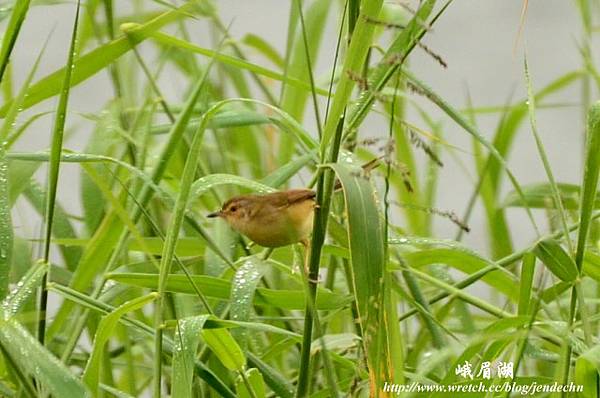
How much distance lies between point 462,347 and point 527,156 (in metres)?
2.93

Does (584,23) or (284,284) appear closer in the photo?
(284,284)

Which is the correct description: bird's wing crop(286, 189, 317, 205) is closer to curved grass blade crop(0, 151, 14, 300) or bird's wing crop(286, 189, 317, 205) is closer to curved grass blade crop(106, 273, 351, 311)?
curved grass blade crop(106, 273, 351, 311)

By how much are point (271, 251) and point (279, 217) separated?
13 cm

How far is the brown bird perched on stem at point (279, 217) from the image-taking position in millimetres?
1499

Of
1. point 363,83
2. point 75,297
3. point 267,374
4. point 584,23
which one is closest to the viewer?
point 363,83

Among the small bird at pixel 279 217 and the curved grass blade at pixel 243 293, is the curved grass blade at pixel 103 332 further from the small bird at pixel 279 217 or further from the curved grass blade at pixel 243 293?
the small bird at pixel 279 217

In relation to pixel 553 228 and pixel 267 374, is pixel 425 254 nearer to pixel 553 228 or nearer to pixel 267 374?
pixel 553 228

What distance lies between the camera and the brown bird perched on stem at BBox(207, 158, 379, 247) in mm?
1499

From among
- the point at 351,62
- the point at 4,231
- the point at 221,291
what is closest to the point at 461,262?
the point at 221,291

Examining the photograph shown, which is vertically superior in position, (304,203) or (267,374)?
(304,203)

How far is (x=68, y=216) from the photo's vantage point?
2.03m

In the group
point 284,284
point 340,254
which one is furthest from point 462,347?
point 284,284

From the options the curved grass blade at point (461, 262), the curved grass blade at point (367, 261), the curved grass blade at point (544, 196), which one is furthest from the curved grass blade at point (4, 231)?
the curved grass blade at point (544, 196)

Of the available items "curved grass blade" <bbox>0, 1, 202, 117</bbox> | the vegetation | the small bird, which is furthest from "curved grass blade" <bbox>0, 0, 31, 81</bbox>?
the small bird
